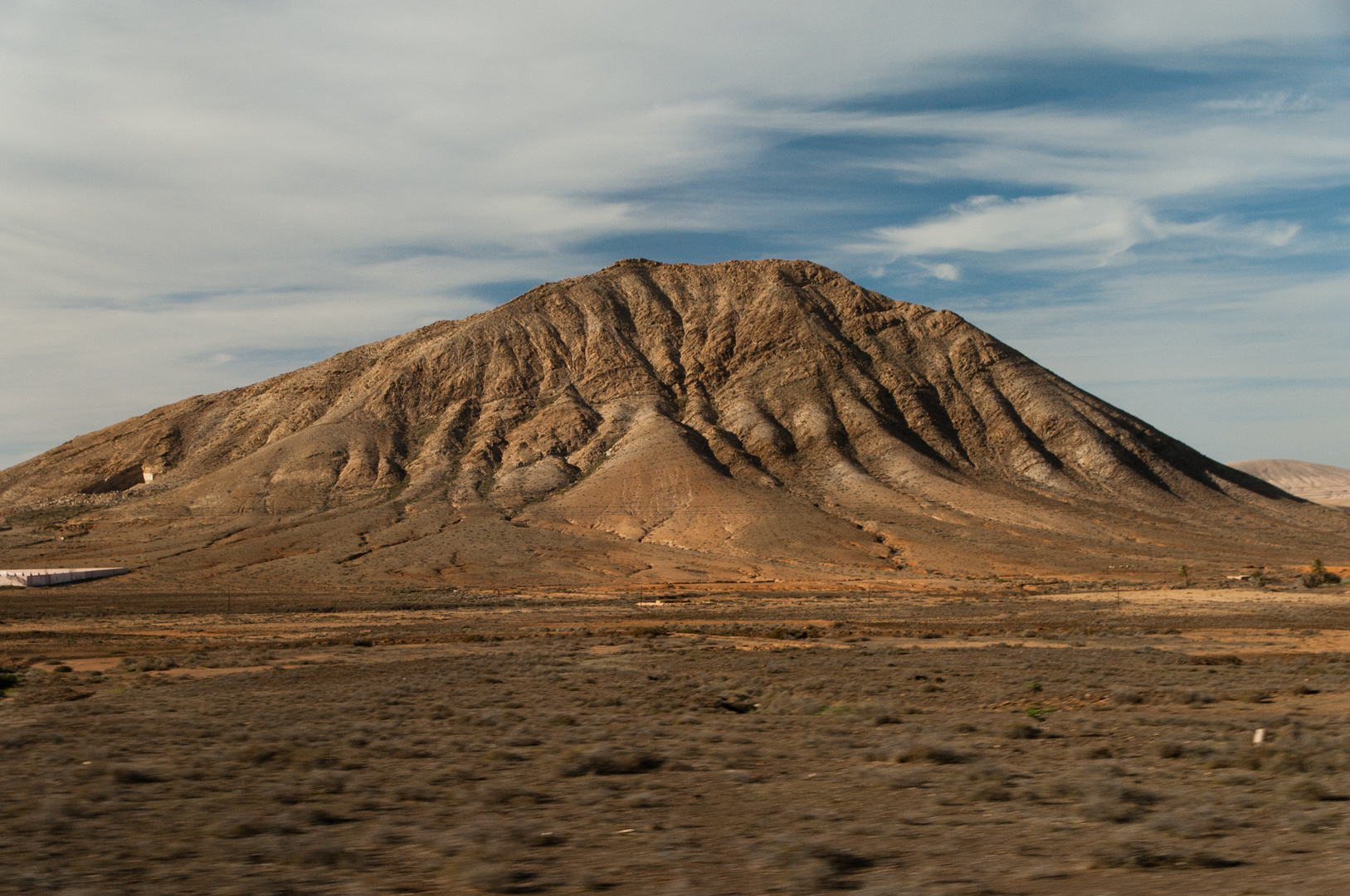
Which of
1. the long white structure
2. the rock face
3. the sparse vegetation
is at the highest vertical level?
the rock face

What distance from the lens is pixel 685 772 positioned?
12.3 m

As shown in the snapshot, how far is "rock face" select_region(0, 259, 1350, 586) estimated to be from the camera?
7669 centimetres

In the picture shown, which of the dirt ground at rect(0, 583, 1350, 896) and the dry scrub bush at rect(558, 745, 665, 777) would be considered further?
the dry scrub bush at rect(558, 745, 665, 777)

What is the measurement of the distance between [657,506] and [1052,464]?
148 feet

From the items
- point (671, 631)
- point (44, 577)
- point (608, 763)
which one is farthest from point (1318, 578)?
point (44, 577)

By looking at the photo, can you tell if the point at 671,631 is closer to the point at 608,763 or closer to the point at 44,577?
the point at 608,763

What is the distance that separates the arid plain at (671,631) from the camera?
8719 millimetres

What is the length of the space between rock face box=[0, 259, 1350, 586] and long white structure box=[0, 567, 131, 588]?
3122 mm

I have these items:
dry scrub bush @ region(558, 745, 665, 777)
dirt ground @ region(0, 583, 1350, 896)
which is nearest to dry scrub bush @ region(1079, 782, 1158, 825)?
dirt ground @ region(0, 583, 1350, 896)

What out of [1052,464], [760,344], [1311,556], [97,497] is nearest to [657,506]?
[760,344]

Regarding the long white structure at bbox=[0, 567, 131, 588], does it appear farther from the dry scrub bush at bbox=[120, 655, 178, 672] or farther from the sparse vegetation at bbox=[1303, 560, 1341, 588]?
the sparse vegetation at bbox=[1303, 560, 1341, 588]

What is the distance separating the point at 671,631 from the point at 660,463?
186 ft

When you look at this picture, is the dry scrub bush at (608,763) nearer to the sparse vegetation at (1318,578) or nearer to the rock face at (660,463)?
the sparse vegetation at (1318,578)

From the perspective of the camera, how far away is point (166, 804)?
1003 centimetres
